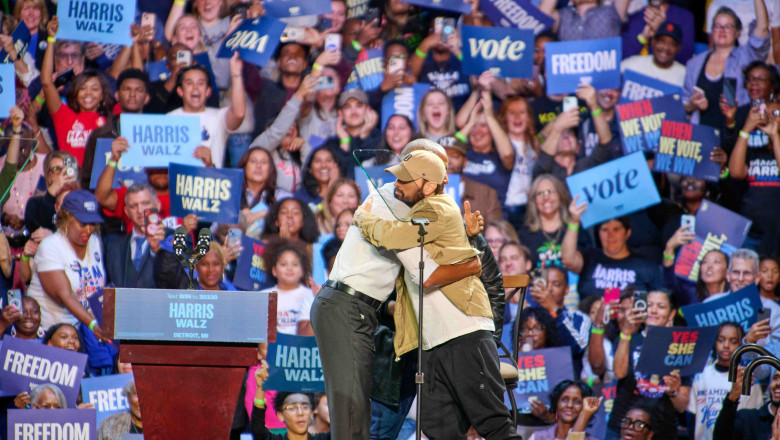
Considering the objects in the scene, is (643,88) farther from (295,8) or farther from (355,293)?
(355,293)

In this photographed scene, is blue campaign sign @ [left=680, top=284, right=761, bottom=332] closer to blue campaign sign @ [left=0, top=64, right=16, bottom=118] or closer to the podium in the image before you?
the podium

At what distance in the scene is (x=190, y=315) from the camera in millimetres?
2785

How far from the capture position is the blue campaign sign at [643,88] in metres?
5.75

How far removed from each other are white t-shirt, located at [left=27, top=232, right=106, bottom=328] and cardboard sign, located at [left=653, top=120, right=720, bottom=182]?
12.5 feet

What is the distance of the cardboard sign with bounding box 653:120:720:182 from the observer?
18.5 ft

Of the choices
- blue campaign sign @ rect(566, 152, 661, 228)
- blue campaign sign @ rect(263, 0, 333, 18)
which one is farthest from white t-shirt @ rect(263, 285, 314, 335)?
blue campaign sign @ rect(566, 152, 661, 228)

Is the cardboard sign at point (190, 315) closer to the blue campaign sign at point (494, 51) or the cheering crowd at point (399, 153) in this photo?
the cheering crowd at point (399, 153)

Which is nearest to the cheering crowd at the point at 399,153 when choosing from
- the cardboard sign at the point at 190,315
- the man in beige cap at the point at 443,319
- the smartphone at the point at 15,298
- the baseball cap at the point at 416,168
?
the smartphone at the point at 15,298

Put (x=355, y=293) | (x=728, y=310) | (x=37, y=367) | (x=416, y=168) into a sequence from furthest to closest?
(x=728, y=310) → (x=37, y=367) → (x=355, y=293) → (x=416, y=168)

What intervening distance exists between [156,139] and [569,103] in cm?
276

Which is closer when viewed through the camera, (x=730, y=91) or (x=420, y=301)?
(x=420, y=301)

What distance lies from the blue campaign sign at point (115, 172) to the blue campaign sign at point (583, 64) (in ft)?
9.21

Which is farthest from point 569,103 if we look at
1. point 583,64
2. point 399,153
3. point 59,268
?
point 59,268

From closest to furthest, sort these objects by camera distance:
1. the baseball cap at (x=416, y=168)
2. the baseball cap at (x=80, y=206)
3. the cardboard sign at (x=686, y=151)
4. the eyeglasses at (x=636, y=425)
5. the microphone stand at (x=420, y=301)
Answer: the microphone stand at (x=420, y=301) < the baseball cap at (x=416, y=168) < the baseball cap at (x=80, y=206) < the eyeglasses at (x=636, y=425) < the cardboard sign at (x=686, y=151)
